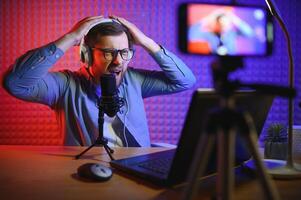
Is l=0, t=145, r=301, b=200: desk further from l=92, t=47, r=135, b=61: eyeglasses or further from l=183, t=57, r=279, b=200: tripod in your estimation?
l=92, t=47, r=135, b=61: eyeglasses

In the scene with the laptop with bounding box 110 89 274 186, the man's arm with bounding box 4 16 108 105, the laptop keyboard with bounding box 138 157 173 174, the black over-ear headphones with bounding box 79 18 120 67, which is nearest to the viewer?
the laptop with bounding box 110 89 274 186

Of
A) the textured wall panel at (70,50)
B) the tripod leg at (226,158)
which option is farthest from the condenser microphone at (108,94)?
the textured wall panel at (70,50)

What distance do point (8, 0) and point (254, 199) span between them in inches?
86.5

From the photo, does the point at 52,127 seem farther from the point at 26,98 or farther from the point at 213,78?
the point at 213,78

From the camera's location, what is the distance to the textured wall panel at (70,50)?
7.96ft

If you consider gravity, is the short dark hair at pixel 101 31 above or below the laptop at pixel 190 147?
above

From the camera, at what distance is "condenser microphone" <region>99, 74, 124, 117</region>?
114 cm

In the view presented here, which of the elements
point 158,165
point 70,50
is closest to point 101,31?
point 70,50

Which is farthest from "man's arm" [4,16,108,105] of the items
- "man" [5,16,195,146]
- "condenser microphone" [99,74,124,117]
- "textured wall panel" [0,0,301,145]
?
"condenser microphone" [99,74,124,117]

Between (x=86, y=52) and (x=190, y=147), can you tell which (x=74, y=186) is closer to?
(x=190, y=147)

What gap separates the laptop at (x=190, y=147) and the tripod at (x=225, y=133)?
101 millimetres

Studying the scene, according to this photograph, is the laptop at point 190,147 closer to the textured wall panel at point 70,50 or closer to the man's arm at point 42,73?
the man's arm at point 42,73

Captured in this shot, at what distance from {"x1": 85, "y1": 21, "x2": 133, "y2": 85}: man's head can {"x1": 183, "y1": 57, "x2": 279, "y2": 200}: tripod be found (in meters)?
1.40

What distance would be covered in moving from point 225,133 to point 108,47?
145 centimetres
